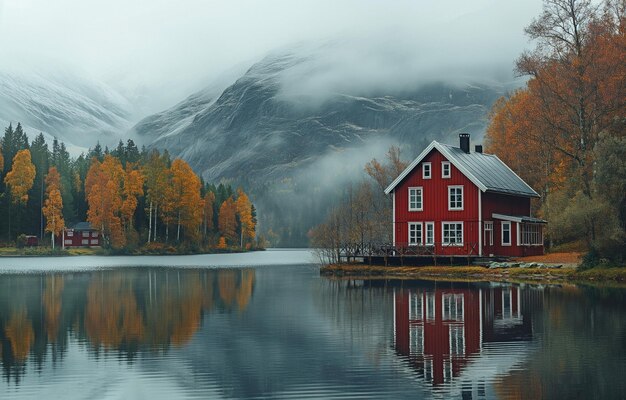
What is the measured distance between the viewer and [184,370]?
2280 centimetres

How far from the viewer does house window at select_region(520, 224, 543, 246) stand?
236ft

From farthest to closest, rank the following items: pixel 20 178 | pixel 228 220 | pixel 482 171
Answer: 1. pixel 228 220
2. pixel 20 178
3. pixel 482 171

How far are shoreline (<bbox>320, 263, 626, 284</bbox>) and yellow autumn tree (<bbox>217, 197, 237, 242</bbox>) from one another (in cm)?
9496

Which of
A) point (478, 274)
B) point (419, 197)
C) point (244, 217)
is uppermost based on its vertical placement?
point (244, 217)

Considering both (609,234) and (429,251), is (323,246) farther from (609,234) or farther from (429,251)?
(609,234)

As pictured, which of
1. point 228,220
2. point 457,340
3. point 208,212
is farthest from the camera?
point 228,220

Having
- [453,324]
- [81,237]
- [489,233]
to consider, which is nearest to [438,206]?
[489,233]

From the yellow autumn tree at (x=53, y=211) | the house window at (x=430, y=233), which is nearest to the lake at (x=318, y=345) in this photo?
the house window at (x=430, y=233)

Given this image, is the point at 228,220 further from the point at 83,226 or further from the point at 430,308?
the point at 430,308

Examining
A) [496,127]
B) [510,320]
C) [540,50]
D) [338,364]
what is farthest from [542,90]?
[338,364]

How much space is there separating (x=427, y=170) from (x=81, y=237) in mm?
86590

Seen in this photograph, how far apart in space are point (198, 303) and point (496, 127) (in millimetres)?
59929

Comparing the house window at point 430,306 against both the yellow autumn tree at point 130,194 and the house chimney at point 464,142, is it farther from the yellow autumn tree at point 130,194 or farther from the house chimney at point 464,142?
the yellow autumn tree at point 130,194

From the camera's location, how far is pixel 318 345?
27297 millimetres
